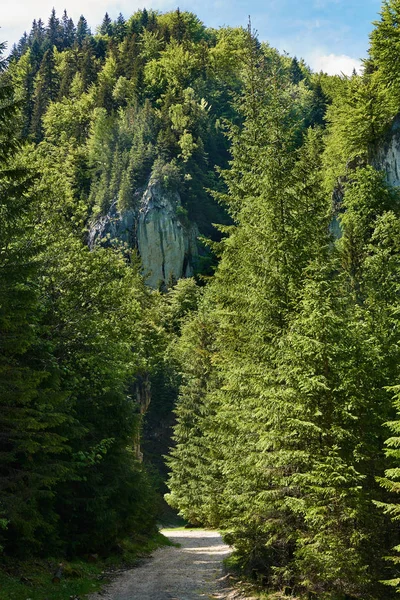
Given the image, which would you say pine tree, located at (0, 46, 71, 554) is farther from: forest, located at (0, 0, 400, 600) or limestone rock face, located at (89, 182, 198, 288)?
limestone rock face, located at (89, 182, 198, 288)

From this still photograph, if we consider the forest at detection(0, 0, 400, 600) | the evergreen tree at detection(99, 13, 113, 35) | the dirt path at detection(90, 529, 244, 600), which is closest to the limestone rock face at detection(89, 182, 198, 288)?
the forest at detection(0, 0, 400, 600)

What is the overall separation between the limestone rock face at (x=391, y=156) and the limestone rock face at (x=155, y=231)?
35.6 metres

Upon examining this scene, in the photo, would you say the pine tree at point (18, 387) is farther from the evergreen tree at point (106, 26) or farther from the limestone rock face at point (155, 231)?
the evergreen tree at point (106, 26)

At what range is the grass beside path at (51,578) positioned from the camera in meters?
10.0

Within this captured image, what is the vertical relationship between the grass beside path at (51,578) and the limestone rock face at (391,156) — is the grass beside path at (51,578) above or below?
below

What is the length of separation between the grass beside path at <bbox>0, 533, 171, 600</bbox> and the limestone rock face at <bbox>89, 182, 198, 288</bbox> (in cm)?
5606

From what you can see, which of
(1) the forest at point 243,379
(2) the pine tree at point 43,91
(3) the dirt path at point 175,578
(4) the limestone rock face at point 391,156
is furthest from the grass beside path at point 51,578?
(2) the pine tree at point 43,91

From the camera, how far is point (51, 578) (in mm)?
11539

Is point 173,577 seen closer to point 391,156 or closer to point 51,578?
point 51,578

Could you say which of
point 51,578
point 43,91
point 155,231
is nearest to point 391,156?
point 51,578

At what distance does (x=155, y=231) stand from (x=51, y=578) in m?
61.6

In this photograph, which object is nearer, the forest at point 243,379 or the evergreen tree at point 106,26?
the forest at point 243,379

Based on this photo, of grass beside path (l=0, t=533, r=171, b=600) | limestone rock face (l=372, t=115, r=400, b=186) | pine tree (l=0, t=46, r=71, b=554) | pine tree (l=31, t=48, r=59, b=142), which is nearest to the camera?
pine tree (l=0, t=46, r=71, b=554)

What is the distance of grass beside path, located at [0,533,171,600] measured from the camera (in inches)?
395
